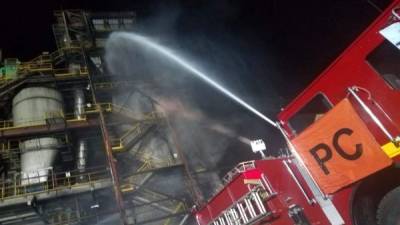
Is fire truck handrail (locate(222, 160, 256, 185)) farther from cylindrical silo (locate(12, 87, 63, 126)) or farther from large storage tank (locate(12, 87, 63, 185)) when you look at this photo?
cylindrical silo (locate(12, 87, 63, 126))

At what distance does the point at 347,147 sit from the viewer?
4.86m

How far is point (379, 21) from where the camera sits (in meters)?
4.69

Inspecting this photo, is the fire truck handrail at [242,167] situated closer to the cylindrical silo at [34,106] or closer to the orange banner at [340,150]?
the orange banner at [340,150]

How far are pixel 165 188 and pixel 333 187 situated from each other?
1268 cm

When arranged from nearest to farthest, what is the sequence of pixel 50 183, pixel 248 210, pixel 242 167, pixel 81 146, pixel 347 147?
pixel 347 147 → pixel 248 210 → pixel 242 167 → pixel 50 183 → pixel 81 146

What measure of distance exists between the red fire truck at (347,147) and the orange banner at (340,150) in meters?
0.01

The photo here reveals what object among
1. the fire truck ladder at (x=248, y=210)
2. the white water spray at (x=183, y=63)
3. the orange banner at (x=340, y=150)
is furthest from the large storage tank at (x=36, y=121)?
the orange banner at (x=340, y=150)

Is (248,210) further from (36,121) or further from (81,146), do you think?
(36,121)

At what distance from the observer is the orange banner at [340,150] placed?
4.58 meters

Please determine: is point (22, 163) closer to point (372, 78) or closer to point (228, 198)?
point (228, 198)

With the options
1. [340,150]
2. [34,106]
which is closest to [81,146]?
[34,106]

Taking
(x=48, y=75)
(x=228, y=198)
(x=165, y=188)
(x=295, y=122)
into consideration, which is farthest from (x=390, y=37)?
(x=48, y=75)

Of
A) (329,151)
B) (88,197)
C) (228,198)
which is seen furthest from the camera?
(88,197)

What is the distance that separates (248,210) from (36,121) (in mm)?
15658
